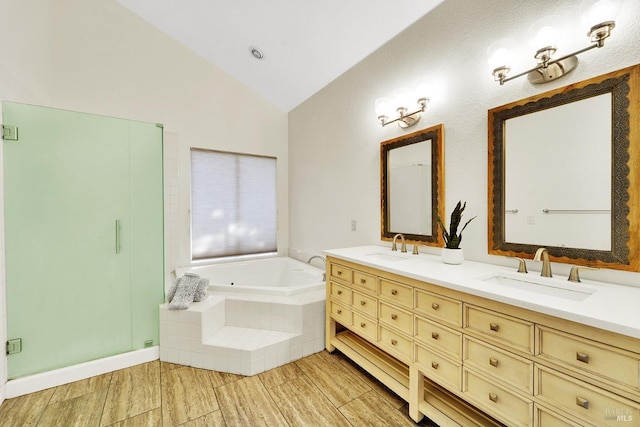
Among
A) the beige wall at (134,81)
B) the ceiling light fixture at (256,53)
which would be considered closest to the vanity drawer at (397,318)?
the beige wall at (134,81)

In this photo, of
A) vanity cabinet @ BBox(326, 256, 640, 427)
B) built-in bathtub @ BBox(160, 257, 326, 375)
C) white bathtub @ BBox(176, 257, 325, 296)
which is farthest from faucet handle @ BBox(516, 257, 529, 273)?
white bathtub @ BBox(176, 257, 325, 296)

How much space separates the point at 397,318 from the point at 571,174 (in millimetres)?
1103

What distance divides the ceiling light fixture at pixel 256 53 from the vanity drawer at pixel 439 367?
2.84m

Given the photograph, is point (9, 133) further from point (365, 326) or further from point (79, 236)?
point (365, 326)

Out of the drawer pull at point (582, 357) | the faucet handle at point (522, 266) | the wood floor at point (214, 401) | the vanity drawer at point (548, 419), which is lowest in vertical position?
the wood floor at point (214, 401)

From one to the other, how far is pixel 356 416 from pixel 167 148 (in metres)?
2.97

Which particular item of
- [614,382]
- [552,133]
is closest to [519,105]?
[552,133]

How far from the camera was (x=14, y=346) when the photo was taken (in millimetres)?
Answer: 1660

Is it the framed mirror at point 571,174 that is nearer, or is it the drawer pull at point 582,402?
the drawer pull at point 582,402

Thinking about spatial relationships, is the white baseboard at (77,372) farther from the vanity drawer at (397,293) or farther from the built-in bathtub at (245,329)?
the vanity drawer at (397,293)

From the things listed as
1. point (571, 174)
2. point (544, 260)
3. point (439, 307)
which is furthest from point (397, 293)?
point (571, 174)

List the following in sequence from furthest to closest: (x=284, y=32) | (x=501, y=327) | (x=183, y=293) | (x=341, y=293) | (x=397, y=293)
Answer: (x=284, y=32), (x=183, y=293), (x=341, y=293), (x=397, y=293), (x=501, y=327)

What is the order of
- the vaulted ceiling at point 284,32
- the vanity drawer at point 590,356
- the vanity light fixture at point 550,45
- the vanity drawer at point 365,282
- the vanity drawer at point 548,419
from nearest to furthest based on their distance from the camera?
the vanity drawer at point 590,356 < the vanity drawer at point 548,419 < the vanity light fixture at point 550,45 < the vanity drawer at point 365,282 < the vaulted ceiling at point 284,32

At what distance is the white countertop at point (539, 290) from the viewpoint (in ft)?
2.67
